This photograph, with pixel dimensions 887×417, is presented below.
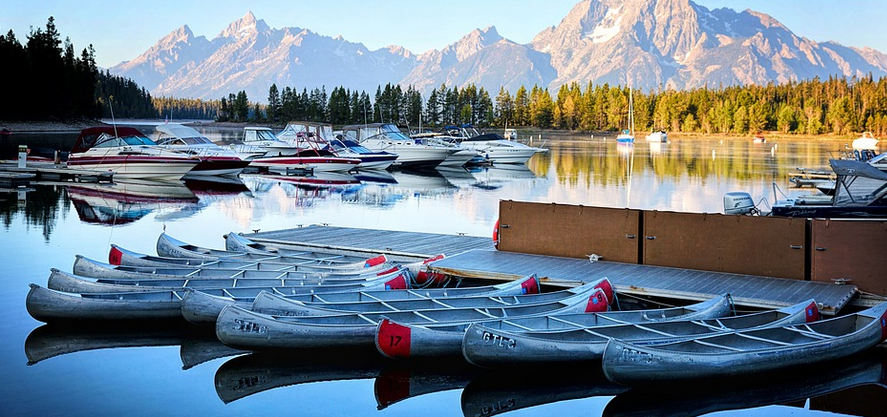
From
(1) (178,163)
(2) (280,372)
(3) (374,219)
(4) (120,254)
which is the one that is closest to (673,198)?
(3) (374,219)

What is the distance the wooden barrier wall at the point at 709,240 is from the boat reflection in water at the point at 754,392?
222 cm

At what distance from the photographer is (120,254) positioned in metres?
16.9

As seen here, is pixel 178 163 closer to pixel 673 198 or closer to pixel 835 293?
pixel 673 198

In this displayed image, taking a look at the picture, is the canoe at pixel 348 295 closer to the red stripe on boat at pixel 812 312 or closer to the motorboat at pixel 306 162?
the red stripe on boat at pixel 812 312

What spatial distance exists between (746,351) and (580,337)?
6.61 ft

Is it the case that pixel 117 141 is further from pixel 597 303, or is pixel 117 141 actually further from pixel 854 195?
pixel 597 303

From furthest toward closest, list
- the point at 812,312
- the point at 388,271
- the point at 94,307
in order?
1. the point at 388,271
2. the point at 94,307
3. the point at 812,312

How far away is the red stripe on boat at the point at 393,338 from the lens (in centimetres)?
1165

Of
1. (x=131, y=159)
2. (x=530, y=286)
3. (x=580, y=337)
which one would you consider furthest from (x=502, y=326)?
(x=131, y=159)

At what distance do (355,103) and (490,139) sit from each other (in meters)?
101

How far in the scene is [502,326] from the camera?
481 inches

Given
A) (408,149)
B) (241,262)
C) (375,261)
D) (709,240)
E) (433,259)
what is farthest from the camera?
(408,149)

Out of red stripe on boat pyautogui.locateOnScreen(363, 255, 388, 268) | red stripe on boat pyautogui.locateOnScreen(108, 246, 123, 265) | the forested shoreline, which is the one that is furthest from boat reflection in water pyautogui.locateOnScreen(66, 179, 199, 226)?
the forested shoreline

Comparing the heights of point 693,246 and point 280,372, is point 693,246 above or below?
above
